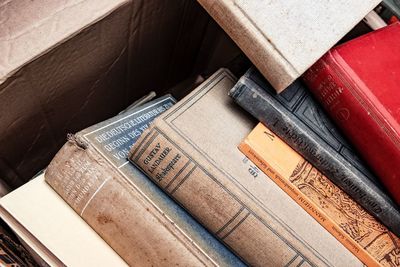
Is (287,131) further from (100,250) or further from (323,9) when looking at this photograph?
(100,250)

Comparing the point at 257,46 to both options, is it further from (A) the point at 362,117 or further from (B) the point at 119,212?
(B) the point at 119,212

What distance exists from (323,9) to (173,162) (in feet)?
0.99

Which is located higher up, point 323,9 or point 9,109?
point 9,109

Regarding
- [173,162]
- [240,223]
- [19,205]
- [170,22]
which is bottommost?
[240,223]

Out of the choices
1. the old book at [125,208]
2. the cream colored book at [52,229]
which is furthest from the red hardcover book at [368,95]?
the cream colored book at [52,229]

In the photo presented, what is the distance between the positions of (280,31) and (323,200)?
0.25 metres

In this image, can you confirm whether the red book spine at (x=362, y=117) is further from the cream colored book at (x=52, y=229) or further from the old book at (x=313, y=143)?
the cream colored book at (x=52, y=229)

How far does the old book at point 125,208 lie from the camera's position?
52cm

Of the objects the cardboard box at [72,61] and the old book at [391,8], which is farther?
the old book at [391,8]

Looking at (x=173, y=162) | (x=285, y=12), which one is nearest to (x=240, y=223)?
(x=173, y=162)

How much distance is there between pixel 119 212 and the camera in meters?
0.53

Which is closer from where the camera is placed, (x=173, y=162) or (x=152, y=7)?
(x=173, y=162)

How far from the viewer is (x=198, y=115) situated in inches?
22.5

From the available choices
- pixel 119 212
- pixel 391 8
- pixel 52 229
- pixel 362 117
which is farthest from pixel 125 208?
pixel 391 8
